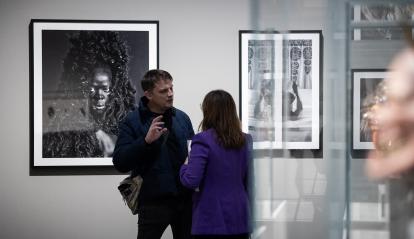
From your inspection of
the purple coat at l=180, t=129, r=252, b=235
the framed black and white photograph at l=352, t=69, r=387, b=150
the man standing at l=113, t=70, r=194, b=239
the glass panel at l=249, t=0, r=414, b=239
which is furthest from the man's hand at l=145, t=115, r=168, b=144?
the framed black and white photograph at l=352, t=69, r=387, b=150

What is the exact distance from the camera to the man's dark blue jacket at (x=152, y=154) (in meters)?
2.95

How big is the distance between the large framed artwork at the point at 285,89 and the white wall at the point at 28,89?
112 inches

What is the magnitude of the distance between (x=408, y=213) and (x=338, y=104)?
34 centimetres

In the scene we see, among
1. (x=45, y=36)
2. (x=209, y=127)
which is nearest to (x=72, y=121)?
(x=45, y=36)

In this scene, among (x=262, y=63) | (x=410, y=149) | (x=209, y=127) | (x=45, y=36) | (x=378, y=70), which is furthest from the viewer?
(x=45, y=36)

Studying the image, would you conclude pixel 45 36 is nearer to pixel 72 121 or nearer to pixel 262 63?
pixel 72 121

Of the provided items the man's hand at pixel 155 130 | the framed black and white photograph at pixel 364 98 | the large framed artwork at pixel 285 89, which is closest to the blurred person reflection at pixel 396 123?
the framed black and white photograph at pixel 364 98

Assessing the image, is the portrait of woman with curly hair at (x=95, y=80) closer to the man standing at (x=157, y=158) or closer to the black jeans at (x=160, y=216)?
the man standing at (x=157, y=158)

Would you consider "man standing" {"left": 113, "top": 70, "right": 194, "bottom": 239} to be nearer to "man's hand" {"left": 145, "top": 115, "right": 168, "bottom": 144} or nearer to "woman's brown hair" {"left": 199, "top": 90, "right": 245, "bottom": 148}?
"man's hand" {"left": 145, "top": 115, "right": 168, "bottom": 144}

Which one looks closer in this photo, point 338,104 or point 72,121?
point 338,104

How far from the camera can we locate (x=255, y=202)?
1703mm

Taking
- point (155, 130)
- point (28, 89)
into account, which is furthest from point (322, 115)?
point (28, 89)

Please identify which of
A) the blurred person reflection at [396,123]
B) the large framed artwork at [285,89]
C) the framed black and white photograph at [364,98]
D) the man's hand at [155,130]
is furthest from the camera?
the man's hand at [155,130]

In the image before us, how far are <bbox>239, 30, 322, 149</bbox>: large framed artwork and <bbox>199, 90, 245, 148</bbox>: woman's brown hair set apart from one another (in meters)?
0.92
